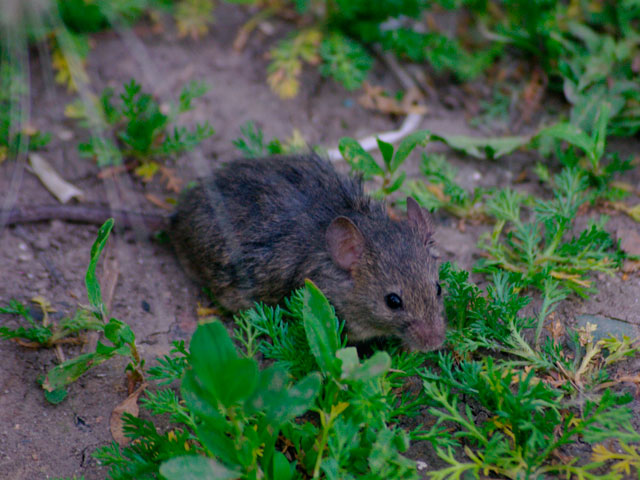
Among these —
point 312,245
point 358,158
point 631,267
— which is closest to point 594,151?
point 631,267

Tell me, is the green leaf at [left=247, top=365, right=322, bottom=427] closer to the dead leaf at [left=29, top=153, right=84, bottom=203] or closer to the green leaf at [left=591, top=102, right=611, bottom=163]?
the dead leaf at [left=29, top=153, right=84, bottom=203]

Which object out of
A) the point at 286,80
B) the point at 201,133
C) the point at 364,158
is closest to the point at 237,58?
the point at 286,80

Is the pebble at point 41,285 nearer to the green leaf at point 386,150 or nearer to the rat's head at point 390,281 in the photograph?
the rat's head at point 390,281

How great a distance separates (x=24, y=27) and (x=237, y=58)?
1.96m

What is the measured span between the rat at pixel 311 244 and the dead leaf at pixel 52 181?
0.38 meters

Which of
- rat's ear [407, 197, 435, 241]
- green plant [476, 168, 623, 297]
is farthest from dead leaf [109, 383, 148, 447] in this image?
green plant [476, 168, 623, 297]

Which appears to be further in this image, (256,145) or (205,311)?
(256,145)

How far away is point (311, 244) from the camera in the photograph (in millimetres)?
4164

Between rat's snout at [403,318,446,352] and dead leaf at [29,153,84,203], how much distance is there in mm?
2966

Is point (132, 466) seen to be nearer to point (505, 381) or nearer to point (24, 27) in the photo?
point (505, 381)

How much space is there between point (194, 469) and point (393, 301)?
161 centimetres

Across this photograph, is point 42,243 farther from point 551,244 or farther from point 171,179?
point 551,244

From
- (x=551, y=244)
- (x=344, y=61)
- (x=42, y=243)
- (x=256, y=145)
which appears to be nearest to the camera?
(x=551, y=244)

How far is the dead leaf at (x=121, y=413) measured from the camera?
3.57 m
